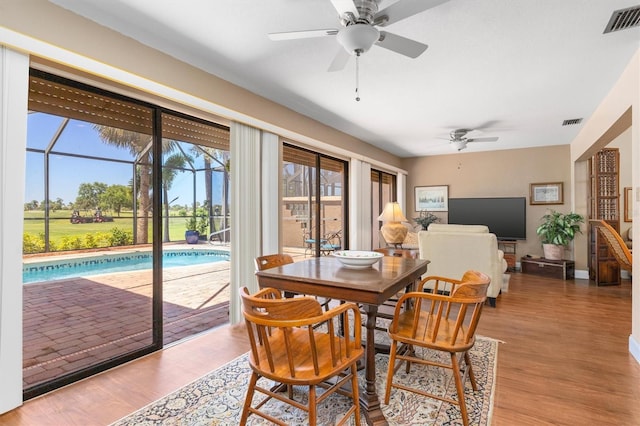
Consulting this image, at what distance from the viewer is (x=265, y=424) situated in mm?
1778

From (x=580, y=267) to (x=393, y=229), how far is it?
13.0 ft

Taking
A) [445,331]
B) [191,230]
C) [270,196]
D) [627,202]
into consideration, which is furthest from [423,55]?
[627,202]

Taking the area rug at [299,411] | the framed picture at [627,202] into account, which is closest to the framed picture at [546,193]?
the framed picture at [627,202]

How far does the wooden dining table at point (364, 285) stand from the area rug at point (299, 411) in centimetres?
16

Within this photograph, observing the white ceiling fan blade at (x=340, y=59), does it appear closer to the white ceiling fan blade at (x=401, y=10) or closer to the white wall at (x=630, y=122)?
the white ceiling fan blade at (x=401, y=10)

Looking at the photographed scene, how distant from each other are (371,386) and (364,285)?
606 millimetres

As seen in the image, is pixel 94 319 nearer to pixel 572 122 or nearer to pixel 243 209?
pixel 243 209

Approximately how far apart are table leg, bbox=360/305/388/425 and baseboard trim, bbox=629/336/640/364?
226 centimetres

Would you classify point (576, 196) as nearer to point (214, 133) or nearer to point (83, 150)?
point (214, 133)

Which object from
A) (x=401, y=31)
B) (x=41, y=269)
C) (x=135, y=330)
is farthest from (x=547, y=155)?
(x=41, y=269)

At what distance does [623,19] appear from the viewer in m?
2.17

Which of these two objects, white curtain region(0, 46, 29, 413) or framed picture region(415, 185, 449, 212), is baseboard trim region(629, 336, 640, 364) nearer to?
white curtain region(0, 46, 29, 413)

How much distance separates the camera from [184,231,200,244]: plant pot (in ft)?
12.5

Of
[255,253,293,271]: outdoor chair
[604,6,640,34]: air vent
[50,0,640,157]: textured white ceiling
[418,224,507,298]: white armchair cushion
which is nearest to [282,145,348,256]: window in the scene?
[50,0,640,157]: textured white ceiling
